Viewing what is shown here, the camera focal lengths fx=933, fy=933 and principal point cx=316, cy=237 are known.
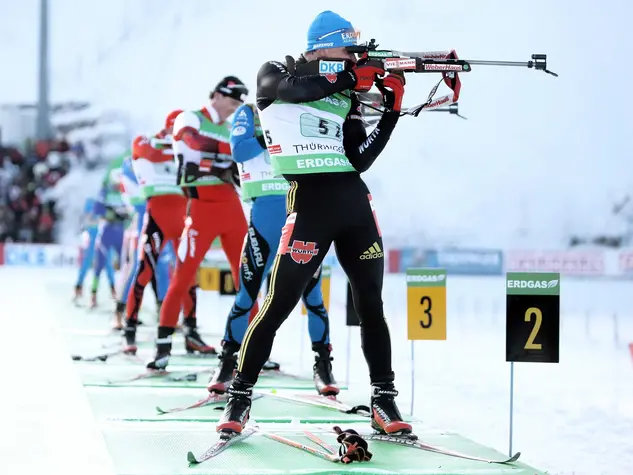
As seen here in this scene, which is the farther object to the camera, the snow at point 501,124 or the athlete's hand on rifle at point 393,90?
the snow at point 501,124

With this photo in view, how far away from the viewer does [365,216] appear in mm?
3363

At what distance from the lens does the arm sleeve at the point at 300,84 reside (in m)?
3.20

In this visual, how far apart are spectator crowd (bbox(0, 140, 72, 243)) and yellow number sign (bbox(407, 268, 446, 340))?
21.3 m

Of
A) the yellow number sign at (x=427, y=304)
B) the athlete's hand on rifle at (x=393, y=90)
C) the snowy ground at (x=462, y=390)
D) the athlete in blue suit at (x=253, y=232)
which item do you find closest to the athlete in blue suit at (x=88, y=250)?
the snowy ground at (x=462, y=390)

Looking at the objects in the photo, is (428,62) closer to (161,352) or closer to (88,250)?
(161,352)

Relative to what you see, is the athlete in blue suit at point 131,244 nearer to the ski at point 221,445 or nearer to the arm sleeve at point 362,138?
the ski at point 221,445

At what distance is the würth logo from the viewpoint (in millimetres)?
3297

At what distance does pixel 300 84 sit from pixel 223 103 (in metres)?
2.09

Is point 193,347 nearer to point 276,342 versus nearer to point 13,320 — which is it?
point 276,342

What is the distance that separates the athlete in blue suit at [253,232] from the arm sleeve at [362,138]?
2.82ft

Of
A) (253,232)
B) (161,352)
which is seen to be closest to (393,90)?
(253,232)

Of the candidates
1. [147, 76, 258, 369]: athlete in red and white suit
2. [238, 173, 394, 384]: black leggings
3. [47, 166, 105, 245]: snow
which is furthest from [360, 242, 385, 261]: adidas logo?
[47, 166, 105, 245]: snow

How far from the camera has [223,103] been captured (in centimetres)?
523

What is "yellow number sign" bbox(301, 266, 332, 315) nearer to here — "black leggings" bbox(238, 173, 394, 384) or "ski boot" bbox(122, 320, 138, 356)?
"ski boot" bbox(122, 320, 138, 356)
